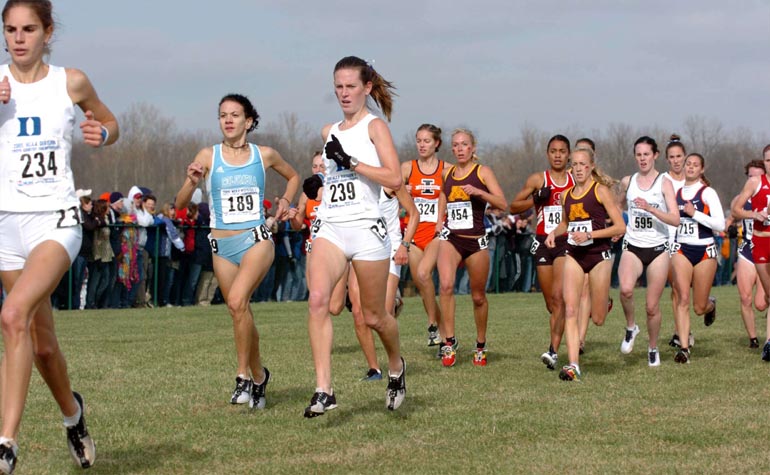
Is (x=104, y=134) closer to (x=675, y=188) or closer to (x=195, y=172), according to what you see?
(x=195, y=172)

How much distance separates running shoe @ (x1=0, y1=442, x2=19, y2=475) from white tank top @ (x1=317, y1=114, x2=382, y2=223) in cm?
307

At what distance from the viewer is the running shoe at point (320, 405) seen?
758cm

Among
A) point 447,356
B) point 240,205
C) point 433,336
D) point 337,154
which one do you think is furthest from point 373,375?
point 337,154

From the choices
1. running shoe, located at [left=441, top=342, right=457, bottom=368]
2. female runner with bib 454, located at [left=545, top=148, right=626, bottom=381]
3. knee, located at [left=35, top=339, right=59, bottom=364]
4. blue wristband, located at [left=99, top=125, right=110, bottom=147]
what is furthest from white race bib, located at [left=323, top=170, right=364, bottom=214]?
running shoe, located at [left=441, top=342, right=457, bottom=368]

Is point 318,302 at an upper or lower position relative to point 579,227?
lower

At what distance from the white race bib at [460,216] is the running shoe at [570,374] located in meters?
2.38

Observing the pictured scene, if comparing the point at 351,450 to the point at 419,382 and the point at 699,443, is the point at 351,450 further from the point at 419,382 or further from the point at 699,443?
the point at 419,382

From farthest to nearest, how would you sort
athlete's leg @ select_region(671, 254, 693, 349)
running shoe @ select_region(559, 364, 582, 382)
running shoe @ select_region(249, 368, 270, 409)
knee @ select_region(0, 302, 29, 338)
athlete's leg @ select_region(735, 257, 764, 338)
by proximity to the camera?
1. athlete's leg @ select_region(735, 257, 764, 338)
2. athlete's leg @ select_region(671, 254, 693, 349)
3. running shoe @ select_region(559, 364, 582, 382)
4. running shoe @ select_region(249, 368, 270, 409)
5. knee @ select_region(0, 302, 29, 338)

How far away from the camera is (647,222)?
12547mm

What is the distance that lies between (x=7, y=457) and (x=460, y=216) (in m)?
7.64

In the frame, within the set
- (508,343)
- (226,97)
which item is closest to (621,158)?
(508,343)

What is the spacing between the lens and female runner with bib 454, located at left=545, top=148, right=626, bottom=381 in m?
11.1

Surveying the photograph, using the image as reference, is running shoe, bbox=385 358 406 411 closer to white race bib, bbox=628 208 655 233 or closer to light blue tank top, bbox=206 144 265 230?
light blue tank top, bbox=206 144 265 230

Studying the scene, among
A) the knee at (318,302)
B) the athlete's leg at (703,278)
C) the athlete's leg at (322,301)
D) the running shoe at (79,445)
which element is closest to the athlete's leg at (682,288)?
the athlete's leg at (703,278)
